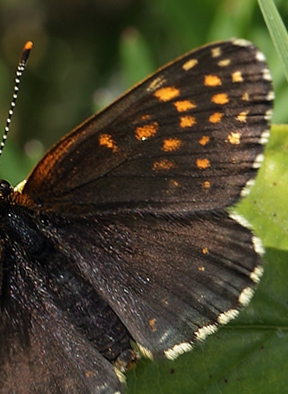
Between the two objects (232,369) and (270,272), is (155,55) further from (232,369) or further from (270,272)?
(232,369)

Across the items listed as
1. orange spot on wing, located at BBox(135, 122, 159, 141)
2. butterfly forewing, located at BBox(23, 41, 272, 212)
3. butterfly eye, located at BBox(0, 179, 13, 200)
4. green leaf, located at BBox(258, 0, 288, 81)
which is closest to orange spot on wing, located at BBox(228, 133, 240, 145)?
butterfly forewing, located at BBox(23, 41, 272, 212)

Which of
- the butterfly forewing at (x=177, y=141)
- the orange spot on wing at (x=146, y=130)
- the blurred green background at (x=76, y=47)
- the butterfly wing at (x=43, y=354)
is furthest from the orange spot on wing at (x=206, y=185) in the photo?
the blurred green background at (x=76, y=47)

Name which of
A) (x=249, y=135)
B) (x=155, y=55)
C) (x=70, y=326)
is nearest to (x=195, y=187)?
(x=249, y=135)

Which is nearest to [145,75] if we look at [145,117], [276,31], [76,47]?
[76,47]

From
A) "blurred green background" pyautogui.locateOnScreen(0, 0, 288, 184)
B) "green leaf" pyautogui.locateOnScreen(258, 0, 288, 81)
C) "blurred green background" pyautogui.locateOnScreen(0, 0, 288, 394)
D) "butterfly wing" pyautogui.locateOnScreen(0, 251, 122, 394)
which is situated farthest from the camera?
"blurred green background" pyautogui.locateOnScreen(0, 0, 288, 184)

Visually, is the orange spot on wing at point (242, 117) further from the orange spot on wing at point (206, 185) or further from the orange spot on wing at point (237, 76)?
the orange spot on wing at point (206, 185)

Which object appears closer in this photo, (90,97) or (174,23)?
(174,23)

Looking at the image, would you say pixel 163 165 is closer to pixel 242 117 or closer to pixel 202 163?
pixel 202 163

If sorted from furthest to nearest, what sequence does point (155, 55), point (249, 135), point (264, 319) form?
point (155, 55)
point (264, 319)
point (249, 135)

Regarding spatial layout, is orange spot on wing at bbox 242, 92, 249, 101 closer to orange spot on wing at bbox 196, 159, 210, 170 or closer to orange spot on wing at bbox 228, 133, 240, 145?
orange spot on wing at bbox 228, 133, 240, 145
